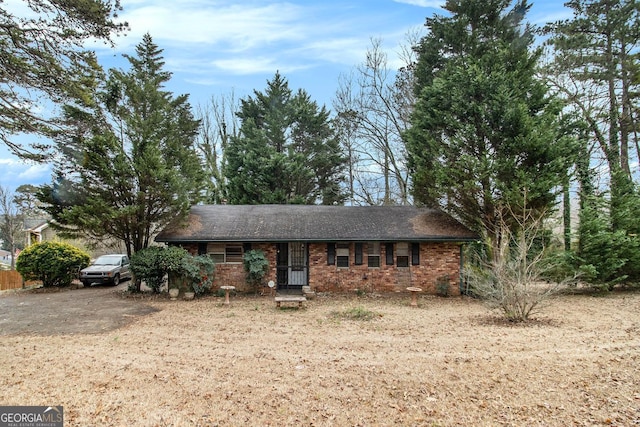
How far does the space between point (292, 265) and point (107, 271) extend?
28.9ft

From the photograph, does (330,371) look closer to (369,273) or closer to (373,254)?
(369,273)

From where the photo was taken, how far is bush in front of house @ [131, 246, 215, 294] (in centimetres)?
1298

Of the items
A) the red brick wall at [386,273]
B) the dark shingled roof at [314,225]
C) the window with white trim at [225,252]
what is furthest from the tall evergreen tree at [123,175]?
the red brick wall at [386,273]

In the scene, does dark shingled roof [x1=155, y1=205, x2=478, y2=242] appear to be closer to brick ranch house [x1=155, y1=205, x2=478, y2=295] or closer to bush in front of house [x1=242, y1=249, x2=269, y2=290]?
brick ranch house [x1=155, y1=205, x2=478, y2=295]

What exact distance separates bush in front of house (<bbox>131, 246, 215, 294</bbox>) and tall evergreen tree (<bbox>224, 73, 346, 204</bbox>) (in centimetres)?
1113

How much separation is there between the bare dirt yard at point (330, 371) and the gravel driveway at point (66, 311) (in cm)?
13

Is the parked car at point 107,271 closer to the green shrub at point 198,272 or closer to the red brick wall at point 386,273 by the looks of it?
the green shrub at point 198,272

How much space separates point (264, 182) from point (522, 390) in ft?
69.6

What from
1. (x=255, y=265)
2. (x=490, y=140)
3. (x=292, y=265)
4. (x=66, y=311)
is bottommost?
(x=66, y=311)

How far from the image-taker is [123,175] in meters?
13.2

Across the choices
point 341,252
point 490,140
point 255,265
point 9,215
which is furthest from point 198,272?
point 9,215

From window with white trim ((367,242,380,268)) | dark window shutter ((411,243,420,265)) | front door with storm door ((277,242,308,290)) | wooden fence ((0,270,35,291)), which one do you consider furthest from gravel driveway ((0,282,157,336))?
dark window shutter ((411,243,420,265))

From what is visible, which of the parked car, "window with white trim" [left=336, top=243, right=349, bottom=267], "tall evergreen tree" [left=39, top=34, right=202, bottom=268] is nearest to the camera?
"tall evergreen tree" [left=39, top=34, right=202, bottom=268]

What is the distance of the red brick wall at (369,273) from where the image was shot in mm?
14312
